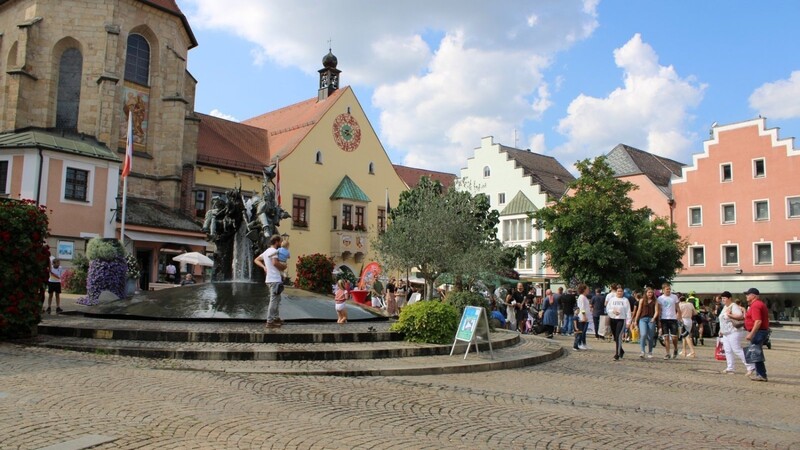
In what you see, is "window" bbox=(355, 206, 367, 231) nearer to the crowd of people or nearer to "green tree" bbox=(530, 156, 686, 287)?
"green tree" bbox=(530, 156, 686, 287)

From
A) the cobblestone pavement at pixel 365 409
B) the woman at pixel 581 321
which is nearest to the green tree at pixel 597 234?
the woman at pixel 581 321

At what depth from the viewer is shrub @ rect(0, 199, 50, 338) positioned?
1166cm

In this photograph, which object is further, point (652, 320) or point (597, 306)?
point (597, 306)

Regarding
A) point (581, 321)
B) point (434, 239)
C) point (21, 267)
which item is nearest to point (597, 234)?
point (434, 239)

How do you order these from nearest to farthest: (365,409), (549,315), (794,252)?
(365,409) → (549,315) → (794,252)

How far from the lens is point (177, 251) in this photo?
128 feet

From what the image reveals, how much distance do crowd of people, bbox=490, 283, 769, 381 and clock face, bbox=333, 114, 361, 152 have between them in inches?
1252

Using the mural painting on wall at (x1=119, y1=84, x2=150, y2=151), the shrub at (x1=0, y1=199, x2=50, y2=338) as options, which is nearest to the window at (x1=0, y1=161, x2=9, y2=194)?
the mural painting on wall at (x1=119, y1=84, x2=150, y2=151)

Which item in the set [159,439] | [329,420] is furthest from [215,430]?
[329,420]

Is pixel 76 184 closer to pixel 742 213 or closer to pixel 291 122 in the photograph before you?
pixel 291 122

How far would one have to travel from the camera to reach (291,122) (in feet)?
186

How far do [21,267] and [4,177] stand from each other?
996 inches

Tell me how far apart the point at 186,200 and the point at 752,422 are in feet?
132

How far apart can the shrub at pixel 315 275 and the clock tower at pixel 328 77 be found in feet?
113
